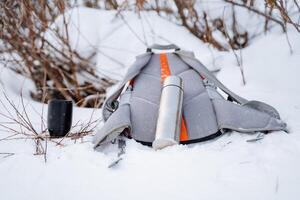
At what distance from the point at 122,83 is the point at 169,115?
0.34 m

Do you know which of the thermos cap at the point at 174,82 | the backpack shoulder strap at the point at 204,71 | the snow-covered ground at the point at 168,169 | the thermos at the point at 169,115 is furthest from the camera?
the backpack shoulder strap at the point at 204,71

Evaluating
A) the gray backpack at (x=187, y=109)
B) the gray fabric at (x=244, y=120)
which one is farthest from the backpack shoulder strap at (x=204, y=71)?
the gray fabric at (x=244, y=120)

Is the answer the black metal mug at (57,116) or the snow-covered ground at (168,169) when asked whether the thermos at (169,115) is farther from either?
the black metal mug at (57,116)

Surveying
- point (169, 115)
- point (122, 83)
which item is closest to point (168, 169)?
point (169, 115)

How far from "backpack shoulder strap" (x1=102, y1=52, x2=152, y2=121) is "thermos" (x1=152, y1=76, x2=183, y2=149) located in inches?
8.7

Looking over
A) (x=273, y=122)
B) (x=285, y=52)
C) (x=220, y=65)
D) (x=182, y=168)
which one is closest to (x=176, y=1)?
(x=220, y=65)

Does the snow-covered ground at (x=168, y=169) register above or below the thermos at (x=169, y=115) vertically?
below

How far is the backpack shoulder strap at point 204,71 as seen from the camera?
4.32ft

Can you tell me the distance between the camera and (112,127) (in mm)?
1077

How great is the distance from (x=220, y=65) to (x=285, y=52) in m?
0.39

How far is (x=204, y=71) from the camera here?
140 cm

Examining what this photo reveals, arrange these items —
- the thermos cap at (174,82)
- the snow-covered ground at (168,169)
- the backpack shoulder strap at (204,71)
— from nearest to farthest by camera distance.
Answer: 1. the snow-covered ground at (168,169)
2. the thermos cap at (174,82)
3. the backpack shoulder strap at (204,71)

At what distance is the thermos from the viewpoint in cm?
104

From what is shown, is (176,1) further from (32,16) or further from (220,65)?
(32,16)
